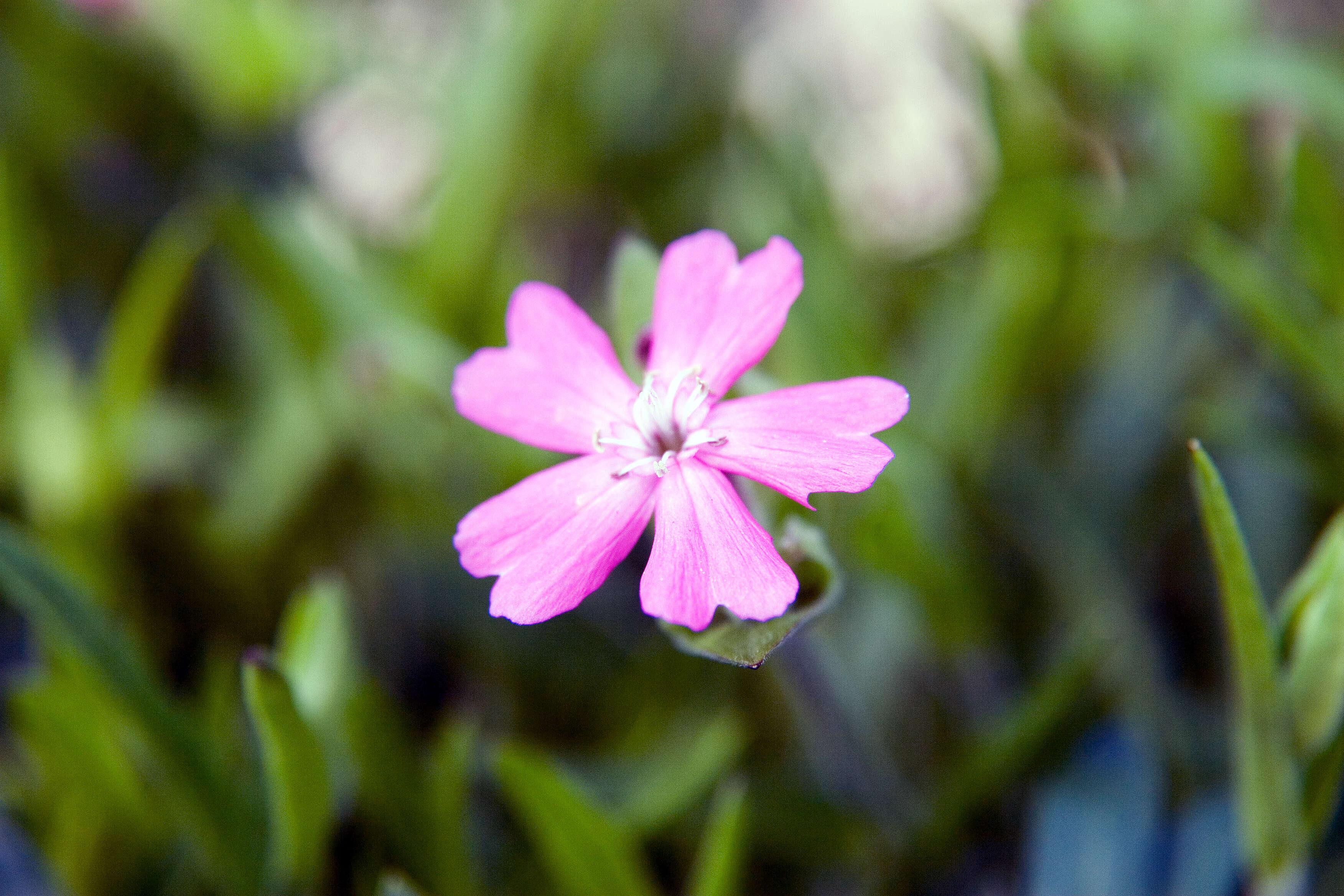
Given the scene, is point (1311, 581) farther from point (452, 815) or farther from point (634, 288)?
point (452, 815)

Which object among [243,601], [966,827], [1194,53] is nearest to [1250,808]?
[966,827]

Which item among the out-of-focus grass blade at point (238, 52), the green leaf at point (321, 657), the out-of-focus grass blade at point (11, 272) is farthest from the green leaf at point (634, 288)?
the out-of-focus grass blade at point (238, 52)

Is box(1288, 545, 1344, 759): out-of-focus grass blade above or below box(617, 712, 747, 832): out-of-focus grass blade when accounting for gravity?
below

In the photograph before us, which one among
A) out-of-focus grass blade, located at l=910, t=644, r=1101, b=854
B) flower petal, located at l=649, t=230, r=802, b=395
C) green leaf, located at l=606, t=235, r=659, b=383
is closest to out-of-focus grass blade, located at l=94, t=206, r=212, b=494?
green leaf, located at l=606, t=235, r=659, b=383

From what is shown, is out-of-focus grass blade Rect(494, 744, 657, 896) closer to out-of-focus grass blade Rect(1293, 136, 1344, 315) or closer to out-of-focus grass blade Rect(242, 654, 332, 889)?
out-of-focus grass blade Rect(242, 654, 332, 889)

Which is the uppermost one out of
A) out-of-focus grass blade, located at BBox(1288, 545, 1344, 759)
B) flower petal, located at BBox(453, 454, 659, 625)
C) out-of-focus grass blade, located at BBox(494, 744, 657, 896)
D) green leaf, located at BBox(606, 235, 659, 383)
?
green leaf, located at BBox(606, 235, 659, 383)

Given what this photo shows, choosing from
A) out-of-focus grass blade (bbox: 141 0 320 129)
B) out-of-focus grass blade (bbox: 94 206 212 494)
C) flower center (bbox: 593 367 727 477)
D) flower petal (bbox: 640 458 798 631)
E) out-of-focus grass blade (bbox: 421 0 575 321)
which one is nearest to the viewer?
flower petal (bbox: 640 458 798 631)
